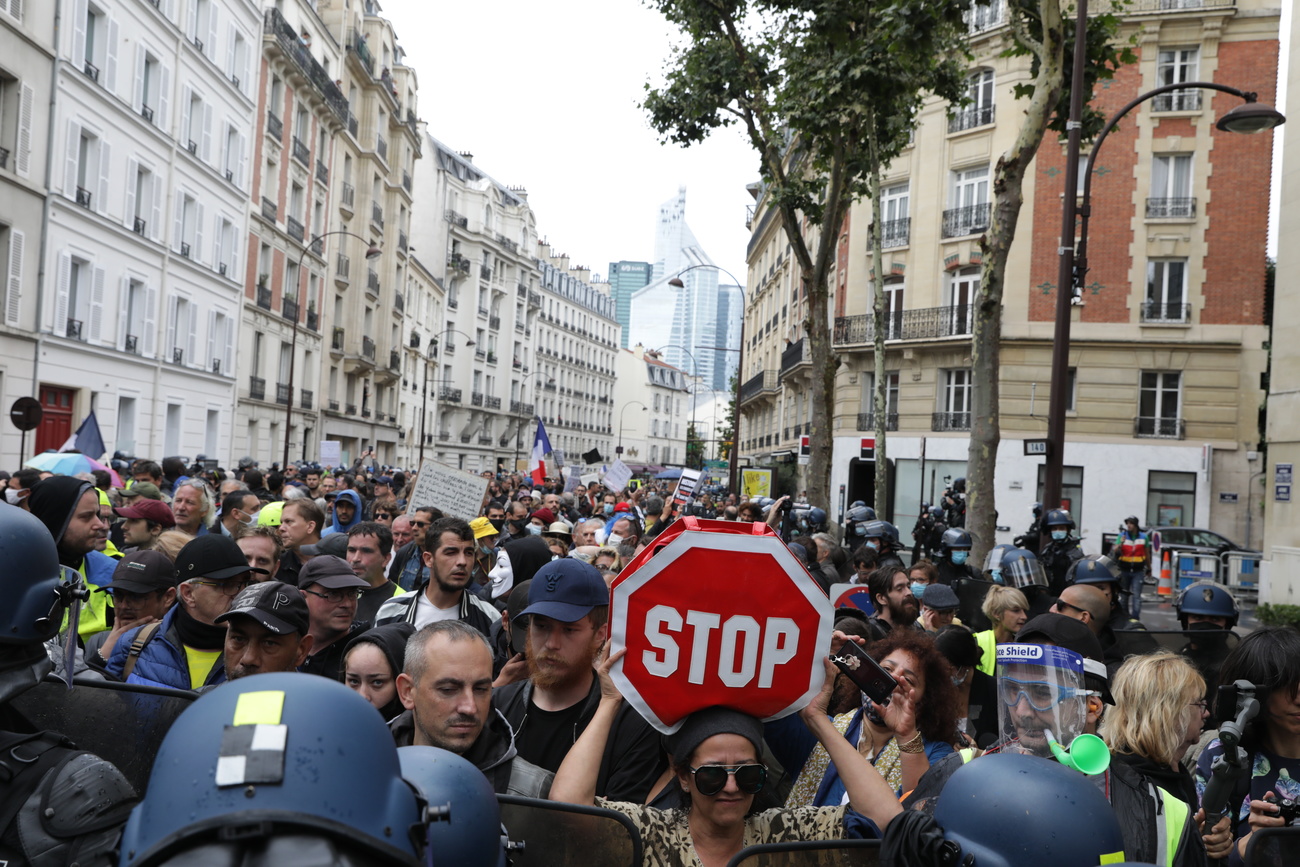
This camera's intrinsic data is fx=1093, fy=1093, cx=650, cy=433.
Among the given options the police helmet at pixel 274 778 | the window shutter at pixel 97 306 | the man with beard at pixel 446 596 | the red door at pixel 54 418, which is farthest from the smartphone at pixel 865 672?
the window shutter at pixel 97 306

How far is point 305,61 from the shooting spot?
1576 inches

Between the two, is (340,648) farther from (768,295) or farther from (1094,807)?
(768,295)

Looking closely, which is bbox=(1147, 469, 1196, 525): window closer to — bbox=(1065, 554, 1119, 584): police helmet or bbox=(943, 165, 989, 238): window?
bbox=(943, 165, 989, 238): window

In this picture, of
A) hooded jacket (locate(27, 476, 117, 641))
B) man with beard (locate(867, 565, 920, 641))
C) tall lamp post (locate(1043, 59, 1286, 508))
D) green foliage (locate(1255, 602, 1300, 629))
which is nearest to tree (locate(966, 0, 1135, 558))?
tall lamp post (locate(1043, 59, 1286, 508))

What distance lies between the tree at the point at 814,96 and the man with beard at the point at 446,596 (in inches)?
399

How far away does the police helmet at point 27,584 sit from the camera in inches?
81.4

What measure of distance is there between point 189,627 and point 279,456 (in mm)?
38445

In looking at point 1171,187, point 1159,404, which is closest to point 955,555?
point 1159,404

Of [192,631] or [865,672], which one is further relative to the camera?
[192,631]

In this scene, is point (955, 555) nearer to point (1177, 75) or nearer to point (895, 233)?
point (1177, 75)

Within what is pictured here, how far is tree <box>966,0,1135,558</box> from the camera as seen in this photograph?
40.9 ft

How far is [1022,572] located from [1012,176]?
20.1ft

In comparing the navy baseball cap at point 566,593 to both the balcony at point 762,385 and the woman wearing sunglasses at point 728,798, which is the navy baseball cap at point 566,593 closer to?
the woman wearing sunglasses at point 728,798

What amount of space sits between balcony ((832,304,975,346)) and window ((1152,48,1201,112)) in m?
7.63
